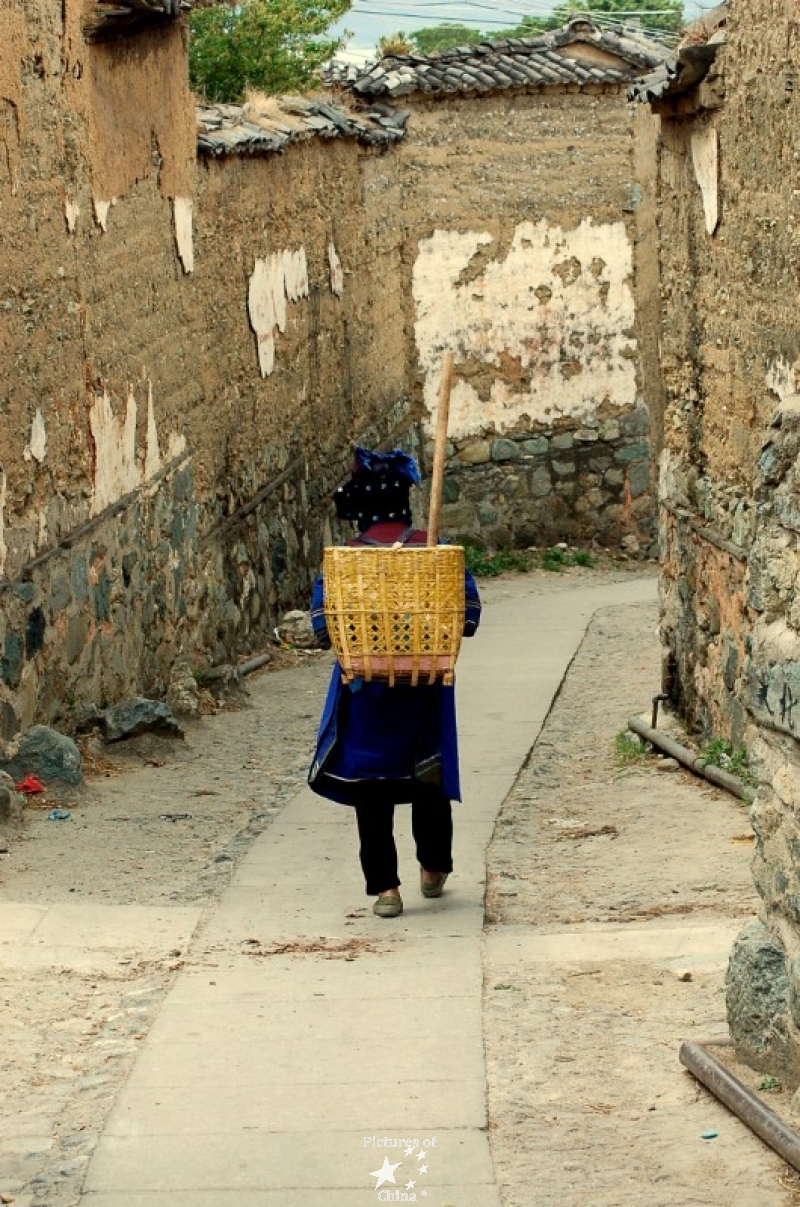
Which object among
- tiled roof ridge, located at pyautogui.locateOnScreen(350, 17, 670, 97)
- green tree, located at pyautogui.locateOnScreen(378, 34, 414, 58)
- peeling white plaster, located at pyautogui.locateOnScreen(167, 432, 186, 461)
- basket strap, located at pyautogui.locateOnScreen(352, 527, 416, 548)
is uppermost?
green tree, located at pyautogui.locateOnScreen(378, 34, 414, 58)

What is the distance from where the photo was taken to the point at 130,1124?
15.9 ft

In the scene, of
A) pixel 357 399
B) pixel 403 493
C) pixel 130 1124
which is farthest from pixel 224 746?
pixel 357 399

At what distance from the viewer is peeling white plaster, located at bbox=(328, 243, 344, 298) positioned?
16.1 metres

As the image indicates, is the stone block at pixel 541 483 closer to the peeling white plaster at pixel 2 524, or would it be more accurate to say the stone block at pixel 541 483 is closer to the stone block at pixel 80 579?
the stone block at pixel 80 579

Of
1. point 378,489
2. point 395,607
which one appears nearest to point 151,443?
point 378,489

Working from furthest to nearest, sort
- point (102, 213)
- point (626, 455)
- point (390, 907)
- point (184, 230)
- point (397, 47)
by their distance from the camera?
point (626, 455) < point (397, 47) < point (184, 230) < point (102, 213) < point (390, 907)

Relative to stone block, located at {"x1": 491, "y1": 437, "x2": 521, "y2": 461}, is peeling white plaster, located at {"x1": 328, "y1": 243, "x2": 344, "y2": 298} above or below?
above

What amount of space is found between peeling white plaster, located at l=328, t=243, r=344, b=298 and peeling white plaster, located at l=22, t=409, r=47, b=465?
7143 mm

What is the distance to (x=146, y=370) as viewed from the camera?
36.8 feet

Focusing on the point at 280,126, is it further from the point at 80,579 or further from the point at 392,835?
the point at 392,835

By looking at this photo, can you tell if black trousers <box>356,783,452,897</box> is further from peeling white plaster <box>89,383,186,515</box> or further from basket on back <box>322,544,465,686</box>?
peeling white plaster <box>89,383,186,515</box>

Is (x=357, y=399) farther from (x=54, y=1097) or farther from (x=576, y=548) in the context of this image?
(x=54, y=1097)

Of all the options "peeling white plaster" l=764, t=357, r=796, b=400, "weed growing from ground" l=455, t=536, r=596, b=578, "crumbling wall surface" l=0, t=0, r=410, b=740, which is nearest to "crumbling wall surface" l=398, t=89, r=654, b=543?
"weed growing from ground" l=455, t=536, r=596, b=578

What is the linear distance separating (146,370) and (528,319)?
8.92 meters
